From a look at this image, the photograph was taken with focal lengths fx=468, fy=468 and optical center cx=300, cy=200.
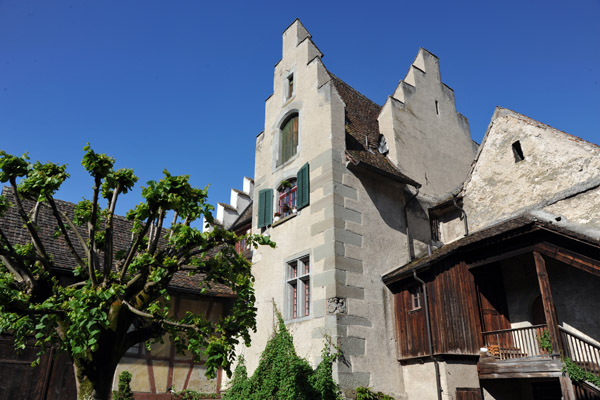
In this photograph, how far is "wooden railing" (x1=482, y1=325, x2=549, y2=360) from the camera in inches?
435

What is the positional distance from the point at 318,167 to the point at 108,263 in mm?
7501

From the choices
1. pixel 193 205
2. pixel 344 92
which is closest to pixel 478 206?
pixel 344 92

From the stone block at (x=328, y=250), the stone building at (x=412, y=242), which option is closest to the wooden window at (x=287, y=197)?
the stone building at (x=412, y=242)

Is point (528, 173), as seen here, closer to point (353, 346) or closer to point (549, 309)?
point (549, 309)

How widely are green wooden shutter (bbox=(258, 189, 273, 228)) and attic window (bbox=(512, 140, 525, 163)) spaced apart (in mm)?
7808

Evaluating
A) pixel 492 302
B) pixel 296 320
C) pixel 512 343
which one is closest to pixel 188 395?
pixel 296 320

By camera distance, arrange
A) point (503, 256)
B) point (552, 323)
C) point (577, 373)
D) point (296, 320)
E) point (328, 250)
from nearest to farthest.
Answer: point (577, 373), point (552, 323), point (503, 256), point (328, 250), point (296, 320)

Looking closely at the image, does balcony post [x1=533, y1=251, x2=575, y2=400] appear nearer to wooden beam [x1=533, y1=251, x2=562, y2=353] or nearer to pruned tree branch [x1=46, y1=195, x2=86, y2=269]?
wooden beam [x1=533, y1=251, x2=562, y2=353]

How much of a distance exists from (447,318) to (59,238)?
12.7 m

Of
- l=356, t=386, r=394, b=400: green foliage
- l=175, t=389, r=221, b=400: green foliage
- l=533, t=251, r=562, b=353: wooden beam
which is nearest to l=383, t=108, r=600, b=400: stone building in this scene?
l=533, t=251, r=562, b=353: wooden beam

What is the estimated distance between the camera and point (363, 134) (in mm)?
16344

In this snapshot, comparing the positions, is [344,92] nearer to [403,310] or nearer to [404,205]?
[404,205]

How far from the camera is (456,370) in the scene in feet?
36.6

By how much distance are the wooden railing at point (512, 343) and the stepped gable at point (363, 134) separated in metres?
5.01
